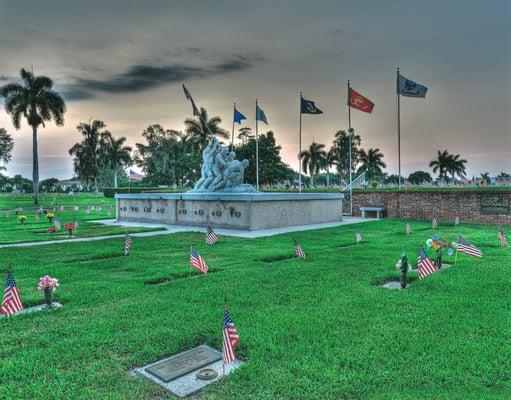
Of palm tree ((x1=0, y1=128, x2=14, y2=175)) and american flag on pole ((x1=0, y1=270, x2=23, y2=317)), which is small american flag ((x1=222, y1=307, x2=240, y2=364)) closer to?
american flag on pole ((x1=0, y1=270, x2=23, y2=317))

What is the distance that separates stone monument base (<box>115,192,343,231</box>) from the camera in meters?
16.5

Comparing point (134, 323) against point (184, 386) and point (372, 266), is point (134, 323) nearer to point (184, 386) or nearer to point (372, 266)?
point (184, 386)

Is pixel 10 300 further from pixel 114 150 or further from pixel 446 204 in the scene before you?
pixel 114 150

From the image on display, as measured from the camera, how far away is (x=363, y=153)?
8031 centimetres

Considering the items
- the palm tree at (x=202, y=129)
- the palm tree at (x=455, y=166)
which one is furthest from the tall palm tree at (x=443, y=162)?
the palm tree at (x=202, y=129)

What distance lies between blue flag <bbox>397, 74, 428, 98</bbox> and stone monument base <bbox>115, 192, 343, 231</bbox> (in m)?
7.40

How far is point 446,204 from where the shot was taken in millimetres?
20344

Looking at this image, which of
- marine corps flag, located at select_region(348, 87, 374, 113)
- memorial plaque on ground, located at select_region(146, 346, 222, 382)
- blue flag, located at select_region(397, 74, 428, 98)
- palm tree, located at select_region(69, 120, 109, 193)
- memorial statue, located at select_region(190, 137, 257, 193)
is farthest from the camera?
palm tree, located at select_region(69, 120, 109, 193)

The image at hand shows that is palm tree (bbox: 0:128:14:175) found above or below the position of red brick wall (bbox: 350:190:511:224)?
above

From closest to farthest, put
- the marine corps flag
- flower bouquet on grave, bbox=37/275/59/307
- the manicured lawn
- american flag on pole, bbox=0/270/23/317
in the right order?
the manicured lawn < american flag on pole, bbox=0/270/23/317 < flower bouquet on grave, bbox=37/275/59/307 < the marine corps flag

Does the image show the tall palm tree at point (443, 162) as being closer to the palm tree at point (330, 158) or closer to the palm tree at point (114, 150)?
the palm tree at point (330, 158)

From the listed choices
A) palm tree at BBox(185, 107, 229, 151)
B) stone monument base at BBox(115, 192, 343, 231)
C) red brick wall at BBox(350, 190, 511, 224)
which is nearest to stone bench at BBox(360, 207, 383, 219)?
red brick wall at BBox(350, 190, 511, 224)

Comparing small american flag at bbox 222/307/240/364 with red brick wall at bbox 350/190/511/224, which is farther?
red brick wall at bbox 350/190/511/224

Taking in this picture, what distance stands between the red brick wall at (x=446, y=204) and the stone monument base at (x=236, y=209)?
371 centimetres
